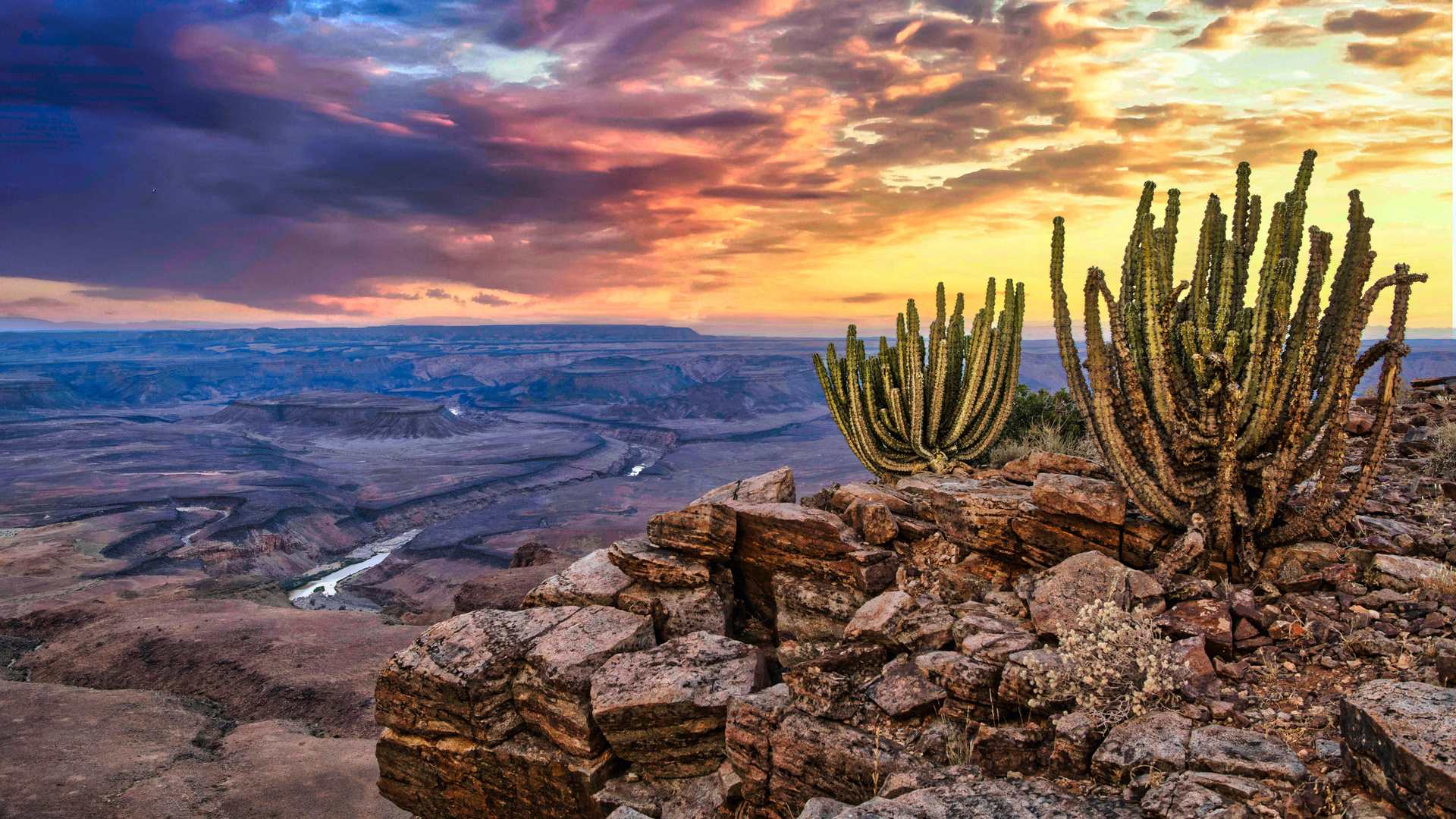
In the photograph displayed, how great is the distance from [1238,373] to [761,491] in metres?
5.63

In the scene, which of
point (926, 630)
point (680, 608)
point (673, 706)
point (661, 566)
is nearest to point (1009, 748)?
point (926, 630)

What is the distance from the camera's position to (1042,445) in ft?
39.7

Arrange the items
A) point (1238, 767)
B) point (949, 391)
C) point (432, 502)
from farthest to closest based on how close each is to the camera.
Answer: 1. point (432, 502)
2. point (949, 391)
3. point (1238, 767)

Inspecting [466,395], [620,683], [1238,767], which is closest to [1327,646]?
[1238,767]

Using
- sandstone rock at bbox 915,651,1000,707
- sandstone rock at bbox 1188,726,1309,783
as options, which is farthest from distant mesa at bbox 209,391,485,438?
sandstone rock at bbox 1188,726,1309,783

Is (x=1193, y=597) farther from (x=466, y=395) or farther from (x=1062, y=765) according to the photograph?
(x=466, y=395)

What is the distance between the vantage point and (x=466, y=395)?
15975 cm

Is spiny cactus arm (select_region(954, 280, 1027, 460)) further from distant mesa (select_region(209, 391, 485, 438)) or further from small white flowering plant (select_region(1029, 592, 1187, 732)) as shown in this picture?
distant mesa (select_region(209, 391, 485, 438))

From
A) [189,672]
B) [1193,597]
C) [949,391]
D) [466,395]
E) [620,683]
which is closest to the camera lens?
[1193,597]

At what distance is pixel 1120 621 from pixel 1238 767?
133cm

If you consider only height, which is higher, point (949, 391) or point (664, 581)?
point (949, 391)

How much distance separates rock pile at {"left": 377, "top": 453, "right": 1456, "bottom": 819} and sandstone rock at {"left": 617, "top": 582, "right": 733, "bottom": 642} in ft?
0.11

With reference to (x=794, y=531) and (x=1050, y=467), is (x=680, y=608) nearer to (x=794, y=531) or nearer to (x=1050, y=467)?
(x=794, y=531)

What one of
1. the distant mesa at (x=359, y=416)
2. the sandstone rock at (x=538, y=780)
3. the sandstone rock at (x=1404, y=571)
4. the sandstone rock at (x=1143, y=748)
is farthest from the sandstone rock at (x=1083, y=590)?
the distant mesa at (x=359, y=416)
